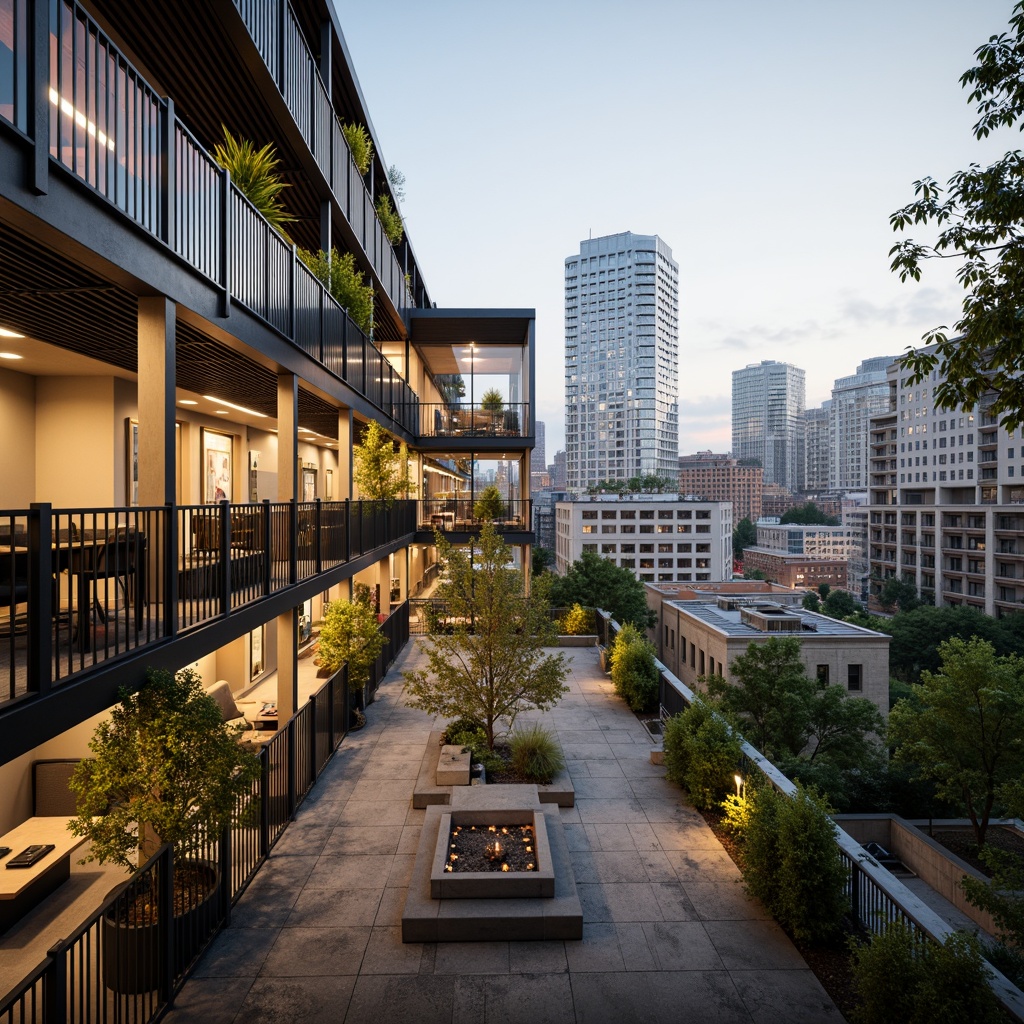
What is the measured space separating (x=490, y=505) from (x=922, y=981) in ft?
68.5

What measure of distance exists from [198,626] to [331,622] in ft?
19.1

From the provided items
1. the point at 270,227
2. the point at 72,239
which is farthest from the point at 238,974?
the point at 270,227

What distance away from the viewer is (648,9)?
41594 millimetres

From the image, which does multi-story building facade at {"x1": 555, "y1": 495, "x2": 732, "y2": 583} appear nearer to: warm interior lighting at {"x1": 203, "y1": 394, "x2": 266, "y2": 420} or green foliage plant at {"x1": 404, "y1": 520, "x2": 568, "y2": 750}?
warm interior lighting at {"x1": 203, "y1": 394, "x2": 266, "y2": 420}

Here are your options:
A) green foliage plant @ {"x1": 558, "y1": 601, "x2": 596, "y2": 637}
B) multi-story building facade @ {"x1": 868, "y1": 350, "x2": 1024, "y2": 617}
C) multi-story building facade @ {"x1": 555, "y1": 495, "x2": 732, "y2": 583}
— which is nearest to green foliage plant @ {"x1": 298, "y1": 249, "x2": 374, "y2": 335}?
green foliage plant @ {"x1": 558, "y1": 601, "x2": 596, "y2": 637}

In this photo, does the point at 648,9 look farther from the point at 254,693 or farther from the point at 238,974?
the point at 238,974

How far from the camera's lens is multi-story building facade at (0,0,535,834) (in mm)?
4418

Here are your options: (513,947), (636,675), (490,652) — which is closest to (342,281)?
(490,652)

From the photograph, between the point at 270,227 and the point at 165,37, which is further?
the point at 270,227

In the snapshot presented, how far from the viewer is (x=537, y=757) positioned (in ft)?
33.2

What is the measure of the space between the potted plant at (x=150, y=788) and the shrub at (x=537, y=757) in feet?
17.9

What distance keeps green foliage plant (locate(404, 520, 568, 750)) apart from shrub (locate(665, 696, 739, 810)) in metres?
2.05

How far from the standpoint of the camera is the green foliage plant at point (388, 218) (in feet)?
65.2

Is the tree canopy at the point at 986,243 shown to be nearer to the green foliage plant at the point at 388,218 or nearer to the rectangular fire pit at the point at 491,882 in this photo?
the rectangular fire pit at the point at 491,882
